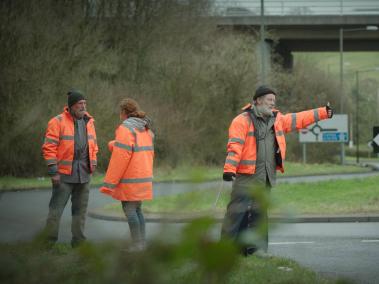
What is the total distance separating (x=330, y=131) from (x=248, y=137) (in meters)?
28.1

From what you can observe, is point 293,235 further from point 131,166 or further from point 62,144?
point 62,144

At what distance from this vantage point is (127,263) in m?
2.01

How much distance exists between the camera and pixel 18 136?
8.93ft

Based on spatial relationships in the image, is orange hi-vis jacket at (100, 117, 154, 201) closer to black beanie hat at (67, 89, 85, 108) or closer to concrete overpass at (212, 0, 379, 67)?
black beanie hat at (67, 89, 85, 108)

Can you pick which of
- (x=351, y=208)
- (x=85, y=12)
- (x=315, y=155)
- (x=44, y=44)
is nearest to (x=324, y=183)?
(x=351, y=208)

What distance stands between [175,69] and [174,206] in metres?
32.4

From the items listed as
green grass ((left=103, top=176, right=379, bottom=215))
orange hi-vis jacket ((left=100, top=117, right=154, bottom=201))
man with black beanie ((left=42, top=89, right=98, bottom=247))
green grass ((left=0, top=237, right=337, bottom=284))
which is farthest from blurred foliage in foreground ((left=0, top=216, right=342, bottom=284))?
man with black beanie ((left=42, top=89, right=98, bottom=247))

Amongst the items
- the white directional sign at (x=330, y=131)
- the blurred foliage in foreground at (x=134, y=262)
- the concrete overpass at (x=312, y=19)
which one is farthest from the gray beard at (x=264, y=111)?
the concrete overpass at (x=312, y=19)

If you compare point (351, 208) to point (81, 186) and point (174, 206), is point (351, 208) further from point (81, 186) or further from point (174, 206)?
point (174, 206)

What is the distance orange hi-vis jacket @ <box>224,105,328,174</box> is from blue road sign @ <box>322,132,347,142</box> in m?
27.5

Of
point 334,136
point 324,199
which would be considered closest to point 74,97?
point 324,199

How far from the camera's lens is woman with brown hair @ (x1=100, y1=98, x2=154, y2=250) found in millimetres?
8953

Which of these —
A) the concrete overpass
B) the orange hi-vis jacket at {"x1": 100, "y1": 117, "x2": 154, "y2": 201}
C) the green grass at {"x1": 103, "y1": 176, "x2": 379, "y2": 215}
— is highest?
the concrete overpass

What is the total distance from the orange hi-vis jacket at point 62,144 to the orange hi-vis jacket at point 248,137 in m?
1.87
